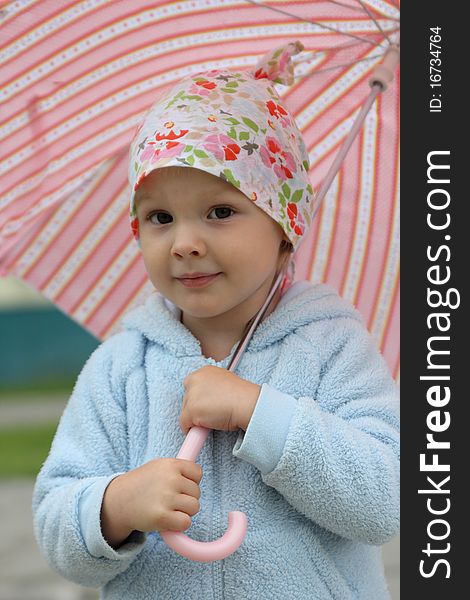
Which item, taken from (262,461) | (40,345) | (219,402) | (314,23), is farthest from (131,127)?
(40,345)

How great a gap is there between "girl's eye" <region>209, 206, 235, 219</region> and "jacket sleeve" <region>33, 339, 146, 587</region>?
0.33 metres

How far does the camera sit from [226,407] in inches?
71.2

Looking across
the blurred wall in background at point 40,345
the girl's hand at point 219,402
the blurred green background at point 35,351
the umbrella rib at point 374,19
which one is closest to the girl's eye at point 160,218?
the girl's hand at point 219,402

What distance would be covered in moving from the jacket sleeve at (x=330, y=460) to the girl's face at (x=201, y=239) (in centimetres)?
20

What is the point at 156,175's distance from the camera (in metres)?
1.91

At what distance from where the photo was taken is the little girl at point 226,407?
1787mm

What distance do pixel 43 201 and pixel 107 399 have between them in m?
0.68

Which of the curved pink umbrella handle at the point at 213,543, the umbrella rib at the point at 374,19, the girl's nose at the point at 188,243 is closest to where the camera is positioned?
the curved pink umbrella handle at the point at 213,543

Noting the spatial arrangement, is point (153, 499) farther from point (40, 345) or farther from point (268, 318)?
point (40, 345)

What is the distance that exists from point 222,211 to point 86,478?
52cm

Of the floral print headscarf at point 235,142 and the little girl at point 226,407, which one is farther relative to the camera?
the floral print headscarf at point 235,142

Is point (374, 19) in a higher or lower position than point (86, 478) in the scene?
higher

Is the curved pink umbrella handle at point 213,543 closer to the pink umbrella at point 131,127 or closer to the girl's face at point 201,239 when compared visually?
the pink umbrella at point 131,127

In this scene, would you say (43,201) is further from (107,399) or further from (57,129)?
(107,399)
